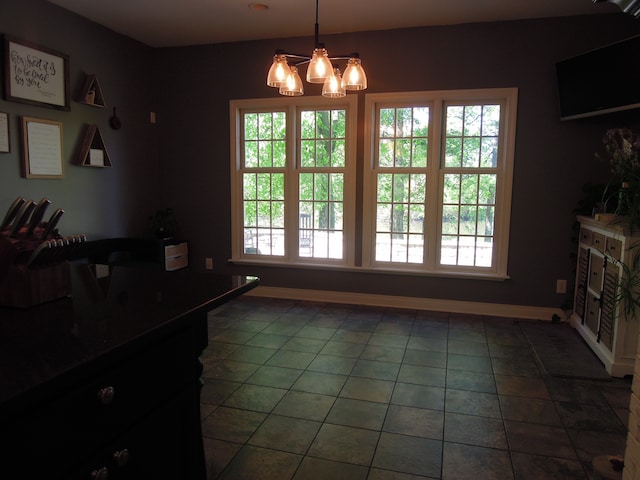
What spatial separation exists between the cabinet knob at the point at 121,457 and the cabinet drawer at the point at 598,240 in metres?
3.30

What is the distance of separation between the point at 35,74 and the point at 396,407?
142 inches

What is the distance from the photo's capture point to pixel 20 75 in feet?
11.0

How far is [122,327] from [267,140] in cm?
379

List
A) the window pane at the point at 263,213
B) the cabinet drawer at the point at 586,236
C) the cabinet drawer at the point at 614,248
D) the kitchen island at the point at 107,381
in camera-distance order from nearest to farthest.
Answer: the kitchen island at the point at 107,381 → the cabinet drawer at the point at 614,248 → the cabinet drawer at the point at 586,236 → the window pane at the point at 263,213

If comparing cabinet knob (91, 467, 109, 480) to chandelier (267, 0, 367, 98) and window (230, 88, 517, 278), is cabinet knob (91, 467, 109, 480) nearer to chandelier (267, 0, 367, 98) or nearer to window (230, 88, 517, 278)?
chandelier (267, 0, 367, 98)

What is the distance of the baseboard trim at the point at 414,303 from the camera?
4.10 meters

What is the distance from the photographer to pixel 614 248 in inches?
117

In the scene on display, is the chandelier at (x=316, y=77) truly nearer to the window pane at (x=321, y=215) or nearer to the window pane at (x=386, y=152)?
the window pane at (x=386, y=152)

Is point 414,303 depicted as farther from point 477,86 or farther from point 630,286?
point 477,86

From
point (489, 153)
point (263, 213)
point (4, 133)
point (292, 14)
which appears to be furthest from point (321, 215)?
point (4, 133)

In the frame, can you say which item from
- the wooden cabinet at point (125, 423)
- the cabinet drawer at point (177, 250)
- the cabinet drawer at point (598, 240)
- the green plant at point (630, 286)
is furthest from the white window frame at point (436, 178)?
the wooden cabinet at point (125, 423)

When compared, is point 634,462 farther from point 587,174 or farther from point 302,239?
point 302,239

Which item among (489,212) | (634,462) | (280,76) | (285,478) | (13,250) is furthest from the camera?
(489,212)

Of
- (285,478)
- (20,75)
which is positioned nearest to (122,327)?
(285,478)
